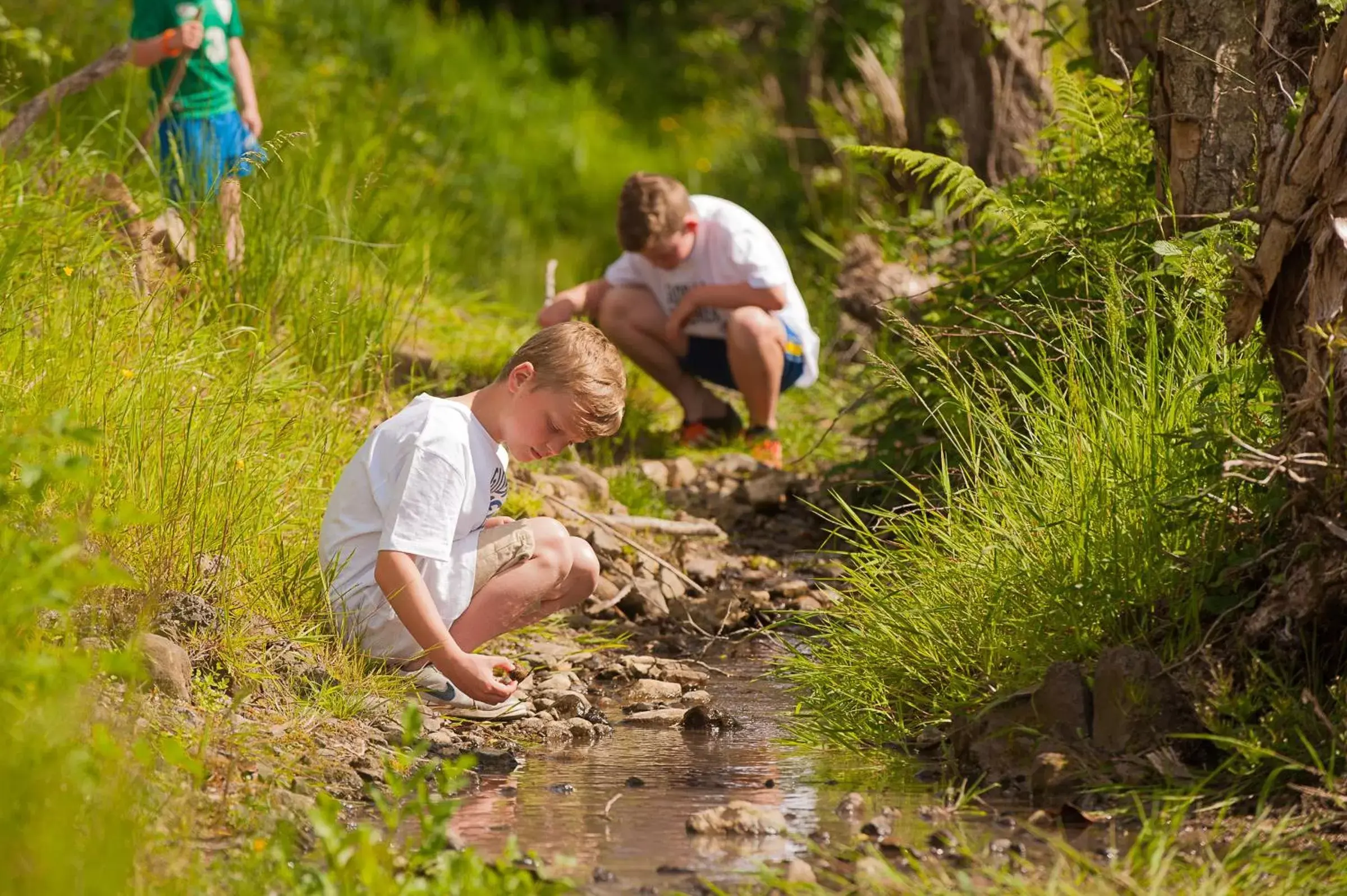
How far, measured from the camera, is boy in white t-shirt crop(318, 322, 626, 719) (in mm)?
3617

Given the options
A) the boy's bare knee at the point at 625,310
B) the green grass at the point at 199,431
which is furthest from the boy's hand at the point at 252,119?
the boy's bare knee at the point at 625,310

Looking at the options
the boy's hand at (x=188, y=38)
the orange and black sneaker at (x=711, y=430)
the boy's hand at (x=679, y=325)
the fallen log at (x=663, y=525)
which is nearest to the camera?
the fallen log at (x=663, y=525)

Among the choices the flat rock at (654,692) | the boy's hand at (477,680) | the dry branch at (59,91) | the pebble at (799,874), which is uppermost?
the dry branch at (59,91)

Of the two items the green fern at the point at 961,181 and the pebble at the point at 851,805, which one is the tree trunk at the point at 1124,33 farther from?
the pebble at the point at 851,805

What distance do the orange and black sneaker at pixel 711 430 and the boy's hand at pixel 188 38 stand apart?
273cm

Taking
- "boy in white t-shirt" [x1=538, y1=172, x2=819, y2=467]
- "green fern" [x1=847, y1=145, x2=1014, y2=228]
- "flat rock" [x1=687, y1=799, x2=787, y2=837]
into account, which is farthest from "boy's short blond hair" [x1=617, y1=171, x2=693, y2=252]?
"flat rock" [x1=687, y1=799, x2=787, y2=837]

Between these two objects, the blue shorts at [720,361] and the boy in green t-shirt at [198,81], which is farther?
the blue shorts at [720,361]

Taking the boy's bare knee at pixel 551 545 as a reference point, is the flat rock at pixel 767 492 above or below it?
below

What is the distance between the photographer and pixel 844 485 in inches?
236

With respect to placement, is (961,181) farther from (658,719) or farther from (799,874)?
(799,874)

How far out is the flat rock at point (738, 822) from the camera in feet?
9.97

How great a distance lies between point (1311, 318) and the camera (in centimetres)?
321

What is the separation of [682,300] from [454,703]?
3.44m

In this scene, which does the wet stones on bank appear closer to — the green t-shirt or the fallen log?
the fallen log
